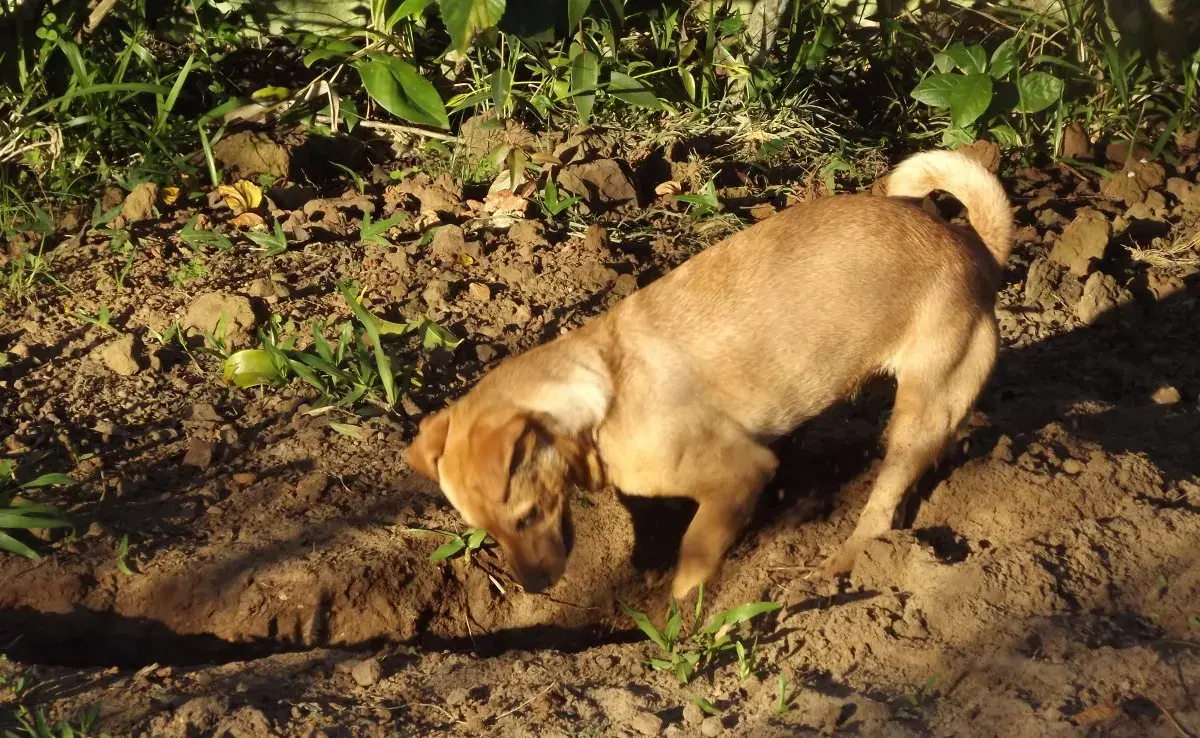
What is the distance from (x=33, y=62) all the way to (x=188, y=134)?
952 millimetres

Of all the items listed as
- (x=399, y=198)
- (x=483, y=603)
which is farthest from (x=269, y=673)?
(x=399, y=198)

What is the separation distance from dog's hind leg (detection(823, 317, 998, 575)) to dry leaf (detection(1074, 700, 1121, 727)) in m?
1.27

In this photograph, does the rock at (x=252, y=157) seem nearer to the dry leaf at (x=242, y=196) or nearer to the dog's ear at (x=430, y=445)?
the dry leaf at (x=242, y=196)

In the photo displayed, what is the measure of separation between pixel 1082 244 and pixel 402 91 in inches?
160

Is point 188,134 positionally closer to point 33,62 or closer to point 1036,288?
point 33,62

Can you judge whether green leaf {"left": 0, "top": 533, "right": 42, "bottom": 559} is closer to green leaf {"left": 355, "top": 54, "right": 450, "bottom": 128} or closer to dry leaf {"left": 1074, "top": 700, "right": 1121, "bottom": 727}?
green leaf {"left": 355, "top": 54, "right": 450, "bottom": 128}

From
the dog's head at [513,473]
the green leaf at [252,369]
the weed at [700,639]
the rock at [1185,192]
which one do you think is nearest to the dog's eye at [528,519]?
the dog's head at [513,473]

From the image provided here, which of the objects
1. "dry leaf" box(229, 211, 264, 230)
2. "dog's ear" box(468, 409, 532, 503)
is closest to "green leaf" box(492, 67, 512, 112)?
"dry leaf" box(229, 211, 264, 230)

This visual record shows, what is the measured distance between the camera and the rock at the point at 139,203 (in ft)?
20.4

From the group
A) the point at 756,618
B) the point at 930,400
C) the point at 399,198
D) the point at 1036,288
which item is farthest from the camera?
the point at 399,198

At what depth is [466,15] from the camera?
567cm

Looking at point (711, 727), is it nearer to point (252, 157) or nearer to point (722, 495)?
point (722, 495)

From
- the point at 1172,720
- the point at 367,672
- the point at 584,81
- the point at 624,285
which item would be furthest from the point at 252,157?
the point at 1172,720

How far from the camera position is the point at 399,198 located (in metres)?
6.61
